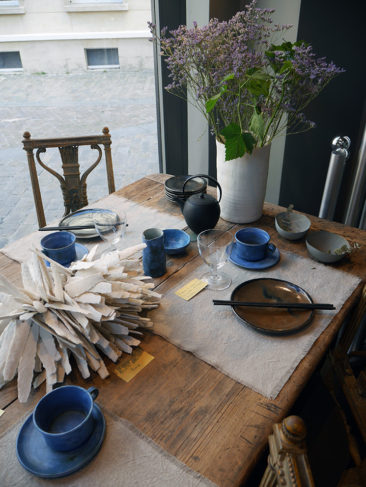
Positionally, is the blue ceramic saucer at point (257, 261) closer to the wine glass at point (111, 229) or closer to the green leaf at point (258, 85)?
the wine glass at point (111, 229)

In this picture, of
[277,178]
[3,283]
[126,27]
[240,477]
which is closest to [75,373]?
[3,283]

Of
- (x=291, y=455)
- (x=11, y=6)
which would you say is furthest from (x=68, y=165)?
(x=11, y=6)

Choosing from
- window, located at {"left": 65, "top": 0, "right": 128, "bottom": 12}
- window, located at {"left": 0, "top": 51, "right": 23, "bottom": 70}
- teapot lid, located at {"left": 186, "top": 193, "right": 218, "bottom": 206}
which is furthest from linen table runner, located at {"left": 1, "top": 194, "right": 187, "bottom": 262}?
window, located at {"left": 0, "top": 51, "right": 23, "bottom": 70}

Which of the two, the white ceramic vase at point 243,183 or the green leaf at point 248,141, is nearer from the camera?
the green leaf at point 248,141

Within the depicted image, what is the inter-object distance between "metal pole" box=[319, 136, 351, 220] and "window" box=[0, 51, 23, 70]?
12.4 feet

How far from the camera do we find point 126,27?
407cm

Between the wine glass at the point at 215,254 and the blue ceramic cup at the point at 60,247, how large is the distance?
40 cm

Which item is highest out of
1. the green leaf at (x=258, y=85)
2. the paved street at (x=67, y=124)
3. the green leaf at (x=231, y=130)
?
the green leaf at (x=258, y=85)

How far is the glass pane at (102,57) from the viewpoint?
446 cm

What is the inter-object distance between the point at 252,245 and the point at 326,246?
0.94 ft

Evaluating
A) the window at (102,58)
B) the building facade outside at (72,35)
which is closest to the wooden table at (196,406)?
the building facade outside at (72,35)

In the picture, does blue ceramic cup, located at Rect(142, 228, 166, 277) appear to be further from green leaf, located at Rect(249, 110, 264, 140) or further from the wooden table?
green leaf, located at Rect(249, 110, 264, 140)

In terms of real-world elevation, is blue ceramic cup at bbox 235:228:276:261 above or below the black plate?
above

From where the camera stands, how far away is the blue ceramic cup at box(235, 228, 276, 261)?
45.4 inches
